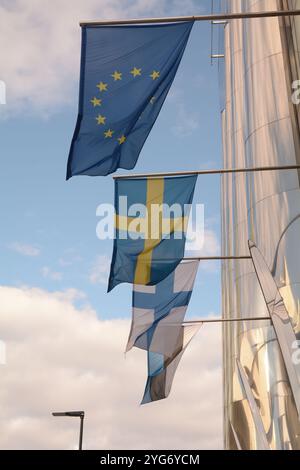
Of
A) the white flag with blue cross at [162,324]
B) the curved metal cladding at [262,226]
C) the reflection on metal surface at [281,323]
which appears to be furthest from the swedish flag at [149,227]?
the curved metal cladding at [262,226]

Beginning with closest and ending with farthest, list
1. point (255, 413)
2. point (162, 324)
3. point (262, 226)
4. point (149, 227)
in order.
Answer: point (149, 227) < point (255, 413) < point (162, 324) < point (262, 226)

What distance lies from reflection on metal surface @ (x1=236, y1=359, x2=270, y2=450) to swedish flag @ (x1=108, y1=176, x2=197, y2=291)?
180 inches

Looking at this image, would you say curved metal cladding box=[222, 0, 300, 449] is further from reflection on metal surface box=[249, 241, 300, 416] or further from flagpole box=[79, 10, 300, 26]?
flagpole box=[79, 10, 300, 26]

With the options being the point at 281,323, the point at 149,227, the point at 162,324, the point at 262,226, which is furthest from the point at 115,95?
the point at 262,226

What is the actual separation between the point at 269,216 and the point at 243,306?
3602 mm

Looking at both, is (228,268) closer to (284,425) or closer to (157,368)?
(157,368)

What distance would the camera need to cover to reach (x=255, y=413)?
1644cm

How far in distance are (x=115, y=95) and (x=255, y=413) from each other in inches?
373

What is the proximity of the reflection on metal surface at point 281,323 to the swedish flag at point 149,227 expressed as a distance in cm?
186

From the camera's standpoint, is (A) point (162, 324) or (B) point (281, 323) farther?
(A) point (162, 324)

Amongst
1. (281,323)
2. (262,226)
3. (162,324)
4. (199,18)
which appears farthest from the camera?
(262,226)

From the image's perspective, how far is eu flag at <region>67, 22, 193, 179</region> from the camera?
1123 centimetres

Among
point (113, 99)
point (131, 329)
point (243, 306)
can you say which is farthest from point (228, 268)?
point (113, 99)

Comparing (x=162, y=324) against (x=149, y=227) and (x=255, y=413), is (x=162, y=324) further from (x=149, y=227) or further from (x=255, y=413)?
(x=255, y=413)
